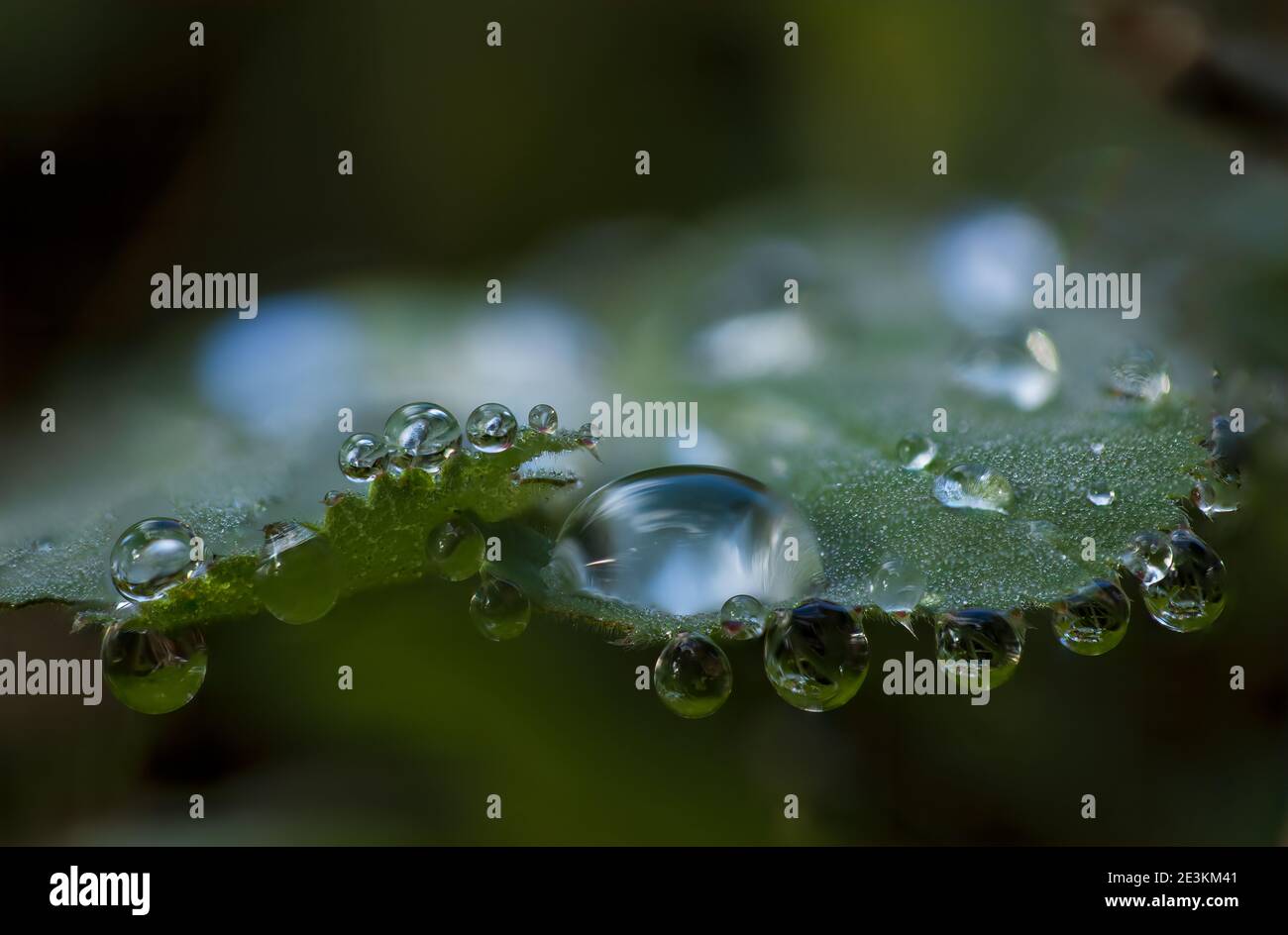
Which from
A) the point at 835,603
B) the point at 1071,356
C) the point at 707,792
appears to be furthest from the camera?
the point at 1071,356

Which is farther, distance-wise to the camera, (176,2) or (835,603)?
(176,2)

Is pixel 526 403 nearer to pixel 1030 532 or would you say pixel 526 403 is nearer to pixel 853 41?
pixel 1030 532

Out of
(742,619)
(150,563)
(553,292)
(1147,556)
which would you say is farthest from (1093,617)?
(553,292)

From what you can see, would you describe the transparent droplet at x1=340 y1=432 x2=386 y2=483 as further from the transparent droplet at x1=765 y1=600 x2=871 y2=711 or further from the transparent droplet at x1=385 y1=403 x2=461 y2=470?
the transparent droplet at x1=765 y1=600 x2=871 y2=711

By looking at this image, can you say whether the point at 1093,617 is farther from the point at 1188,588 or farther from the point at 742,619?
the point at 742,619

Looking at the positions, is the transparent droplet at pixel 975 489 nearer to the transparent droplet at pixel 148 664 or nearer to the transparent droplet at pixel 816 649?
the transparent droplet at pixel 816 649

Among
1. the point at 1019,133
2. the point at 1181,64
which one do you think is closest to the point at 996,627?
the point at 1181,64

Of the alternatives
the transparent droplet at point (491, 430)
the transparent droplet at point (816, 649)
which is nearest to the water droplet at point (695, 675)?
the transparent droplet at point (816, 649)
